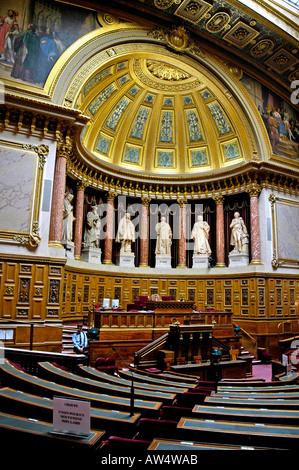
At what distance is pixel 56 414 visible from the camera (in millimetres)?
3373

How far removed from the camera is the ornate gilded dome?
18.7 metres

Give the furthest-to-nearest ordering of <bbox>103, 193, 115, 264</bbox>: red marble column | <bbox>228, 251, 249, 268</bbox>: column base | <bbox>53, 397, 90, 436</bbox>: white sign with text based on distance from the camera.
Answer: <bbox>103, 193, 115, 264</bbox>: red marble column, <bbox>228, 251, 249, 268</bbox>: column base, <bbox>53, 397, 90, 436</bbox>: white sign with text

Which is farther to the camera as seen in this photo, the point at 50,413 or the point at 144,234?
the point at 144,234

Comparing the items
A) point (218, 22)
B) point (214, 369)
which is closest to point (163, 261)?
point (214, 369)

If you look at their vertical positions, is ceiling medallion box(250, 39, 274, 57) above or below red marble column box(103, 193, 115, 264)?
above

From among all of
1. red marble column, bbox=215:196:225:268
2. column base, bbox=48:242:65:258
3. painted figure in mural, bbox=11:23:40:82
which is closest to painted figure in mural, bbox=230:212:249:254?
red marble column, bbox=215:196:225:268

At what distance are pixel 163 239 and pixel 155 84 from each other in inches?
368

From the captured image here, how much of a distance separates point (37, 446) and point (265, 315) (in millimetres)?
16311

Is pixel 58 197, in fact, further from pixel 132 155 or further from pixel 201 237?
pixel 201 237

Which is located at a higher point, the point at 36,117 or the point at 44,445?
the point at 36,117

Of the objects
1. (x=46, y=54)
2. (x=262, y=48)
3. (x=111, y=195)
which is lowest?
(x=111, y=195)

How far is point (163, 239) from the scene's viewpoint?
21438 mm

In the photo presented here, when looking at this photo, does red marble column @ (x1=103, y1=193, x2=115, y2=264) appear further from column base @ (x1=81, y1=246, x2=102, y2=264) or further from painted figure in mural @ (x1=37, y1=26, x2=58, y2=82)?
painted figure in mural @ (x1=37, y1=26, x2=58, y2=82)

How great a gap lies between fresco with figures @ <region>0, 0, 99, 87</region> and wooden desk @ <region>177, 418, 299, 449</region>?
13727mm
